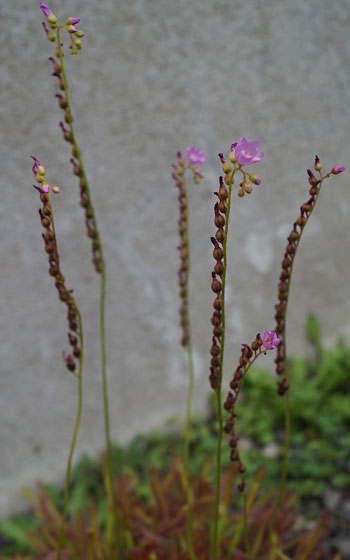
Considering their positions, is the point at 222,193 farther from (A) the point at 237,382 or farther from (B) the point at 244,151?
(A) the point at 237,382

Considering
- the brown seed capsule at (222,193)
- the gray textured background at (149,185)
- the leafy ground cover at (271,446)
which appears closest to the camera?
the brown seed capsule at (222,193)

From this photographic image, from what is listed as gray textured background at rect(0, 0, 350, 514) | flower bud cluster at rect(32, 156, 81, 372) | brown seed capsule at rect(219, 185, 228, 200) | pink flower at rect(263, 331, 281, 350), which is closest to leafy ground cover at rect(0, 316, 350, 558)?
gray textured background at rect(0, 0, 350, 514)

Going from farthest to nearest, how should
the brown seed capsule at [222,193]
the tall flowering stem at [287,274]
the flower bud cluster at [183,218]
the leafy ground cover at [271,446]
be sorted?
the leafy ground cover at [271,446] → the flower bud cluster at [183,218] → the tall flowering stem at [287,274] → the brown seed capsule at [222,193]

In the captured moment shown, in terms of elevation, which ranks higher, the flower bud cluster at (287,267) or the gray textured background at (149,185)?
the gray textured background at (149,185)

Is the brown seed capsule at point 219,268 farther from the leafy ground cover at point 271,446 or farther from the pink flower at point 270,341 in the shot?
the leafy ground cover at point 271,446

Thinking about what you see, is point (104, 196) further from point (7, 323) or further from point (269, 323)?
point (269, 323)

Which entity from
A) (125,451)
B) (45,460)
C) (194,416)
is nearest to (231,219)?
(194,416)

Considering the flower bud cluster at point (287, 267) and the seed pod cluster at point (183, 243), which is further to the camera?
the seed pod cluster at point (183, 243)

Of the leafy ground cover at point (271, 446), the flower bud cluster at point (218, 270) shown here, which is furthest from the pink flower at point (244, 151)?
the leafy ground cover at point (271, 446)

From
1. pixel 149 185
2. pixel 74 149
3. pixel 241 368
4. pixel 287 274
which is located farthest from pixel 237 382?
pixel 149 185
